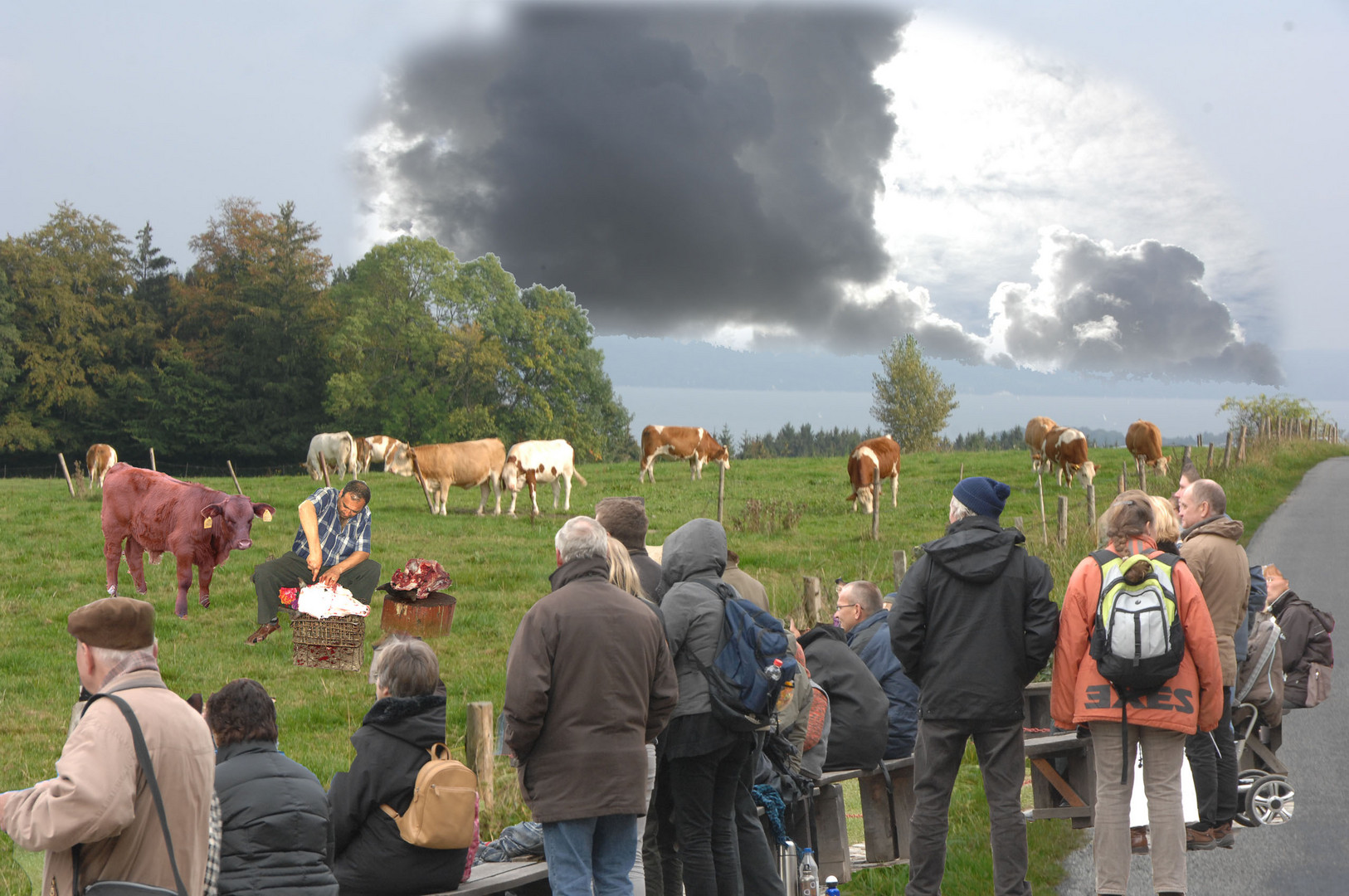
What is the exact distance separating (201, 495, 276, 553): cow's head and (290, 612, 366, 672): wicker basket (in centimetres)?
187

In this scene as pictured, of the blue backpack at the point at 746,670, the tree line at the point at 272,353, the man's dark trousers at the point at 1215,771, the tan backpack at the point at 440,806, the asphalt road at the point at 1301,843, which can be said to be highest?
the tree line at the point at 272,353

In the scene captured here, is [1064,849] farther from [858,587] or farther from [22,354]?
[22,354]

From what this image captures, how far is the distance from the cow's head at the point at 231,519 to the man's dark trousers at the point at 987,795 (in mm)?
8334

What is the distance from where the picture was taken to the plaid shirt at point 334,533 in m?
10.4

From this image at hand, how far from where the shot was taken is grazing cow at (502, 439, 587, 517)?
947 inches

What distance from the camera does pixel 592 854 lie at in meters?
4.71

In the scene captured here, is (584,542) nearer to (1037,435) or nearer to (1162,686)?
(1162,686)

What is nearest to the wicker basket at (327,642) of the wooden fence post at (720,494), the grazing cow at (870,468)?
the wooden fence post at (720,494)

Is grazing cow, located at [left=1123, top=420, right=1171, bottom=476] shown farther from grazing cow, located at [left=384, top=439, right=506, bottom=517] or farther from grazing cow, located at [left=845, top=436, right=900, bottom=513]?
grazing cow, located at [left=384, top=439, right=506, bottom=517]

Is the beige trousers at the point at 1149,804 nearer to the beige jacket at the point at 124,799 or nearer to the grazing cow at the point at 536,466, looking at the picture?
the beige jacket at the point at 124,799

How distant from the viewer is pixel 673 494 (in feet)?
85.0

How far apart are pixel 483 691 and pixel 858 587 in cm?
433

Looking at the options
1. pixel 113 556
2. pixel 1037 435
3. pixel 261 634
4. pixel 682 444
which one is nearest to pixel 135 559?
pixel 113 556

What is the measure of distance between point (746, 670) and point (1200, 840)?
348 centimetres
